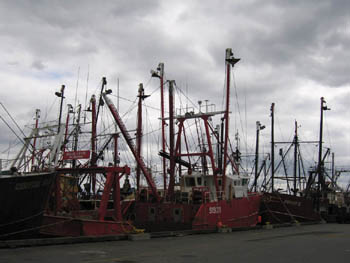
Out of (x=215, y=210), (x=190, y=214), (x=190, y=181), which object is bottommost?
(x=190, y=214)

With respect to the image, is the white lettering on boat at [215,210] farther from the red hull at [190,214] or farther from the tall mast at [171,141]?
the tall mast at [171,141]

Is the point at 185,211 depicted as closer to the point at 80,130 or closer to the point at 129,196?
the point at 129,196

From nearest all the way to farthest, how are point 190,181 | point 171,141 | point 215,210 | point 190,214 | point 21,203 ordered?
point 21,203
point 190,214
point 171,141
point 215,210
point 190,181

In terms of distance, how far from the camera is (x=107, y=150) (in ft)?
125

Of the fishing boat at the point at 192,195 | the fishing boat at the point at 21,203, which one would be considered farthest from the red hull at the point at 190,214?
the fishing boat at the point at 21,203

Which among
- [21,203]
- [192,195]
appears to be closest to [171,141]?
[192,195]

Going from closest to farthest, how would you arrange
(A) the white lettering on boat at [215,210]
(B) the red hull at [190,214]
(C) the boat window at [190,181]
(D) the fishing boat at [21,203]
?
(D) the fishing boat at [21,203], (B) the red hull at [190,214], (A) the white lettering on boat at [215,210], (C) the boat window at [190,181]

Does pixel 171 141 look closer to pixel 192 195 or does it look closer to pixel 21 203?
pixel 192 195

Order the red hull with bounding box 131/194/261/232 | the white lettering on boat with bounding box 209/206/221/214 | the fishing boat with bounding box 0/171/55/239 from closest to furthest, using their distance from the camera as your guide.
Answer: the fishing boat with bounding box 0/171/55/239, the red hull with bounding box 131/194/261/232, the white lettering on boat with bounding box 209/206/221/214

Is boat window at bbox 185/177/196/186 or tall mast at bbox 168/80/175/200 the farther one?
boat window at bbox 185/177/196/186

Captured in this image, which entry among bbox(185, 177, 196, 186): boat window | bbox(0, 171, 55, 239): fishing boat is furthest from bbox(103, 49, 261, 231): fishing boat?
bbox(0, 171, 55, 239): fishing boat

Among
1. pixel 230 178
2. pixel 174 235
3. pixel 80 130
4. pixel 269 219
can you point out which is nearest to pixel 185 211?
pixel 174 235

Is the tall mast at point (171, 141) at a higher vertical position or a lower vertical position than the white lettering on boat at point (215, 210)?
higher

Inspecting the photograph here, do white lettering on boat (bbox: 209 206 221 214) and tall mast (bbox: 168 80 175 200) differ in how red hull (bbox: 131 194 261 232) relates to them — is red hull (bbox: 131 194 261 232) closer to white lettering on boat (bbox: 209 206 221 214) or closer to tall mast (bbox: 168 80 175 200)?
white lettering on boat (bbox: 209 206 221 214)
